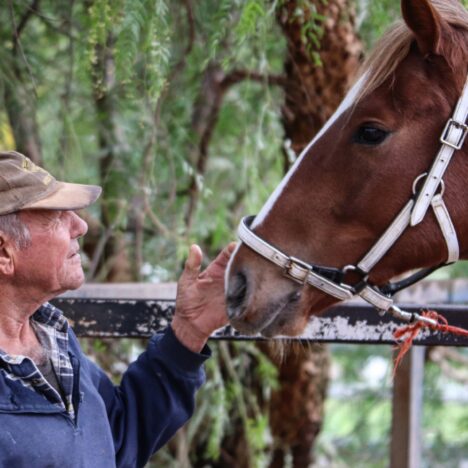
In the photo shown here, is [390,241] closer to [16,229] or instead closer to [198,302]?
[198,302]

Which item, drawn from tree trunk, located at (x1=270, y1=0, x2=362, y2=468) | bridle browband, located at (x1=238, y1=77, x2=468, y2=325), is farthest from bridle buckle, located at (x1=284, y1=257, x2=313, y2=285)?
tree trunk, located at (x1=270, y1=0, x2=362, y2=468)

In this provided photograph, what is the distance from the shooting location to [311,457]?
4.49 meters

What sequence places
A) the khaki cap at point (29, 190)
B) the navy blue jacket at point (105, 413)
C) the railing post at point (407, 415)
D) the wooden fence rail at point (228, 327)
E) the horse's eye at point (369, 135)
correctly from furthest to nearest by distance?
the railing post at point (407, 415), the wooden fence rail at point (228, 327), the horse's eye at point (369, 135), the khaki cap at point (29, 190), the navy blue jacket at point (105, 413)

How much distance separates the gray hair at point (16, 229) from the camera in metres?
1.90

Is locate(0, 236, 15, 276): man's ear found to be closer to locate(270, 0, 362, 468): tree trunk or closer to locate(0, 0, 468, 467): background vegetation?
locate(0, 0, 468, 467): background vegetation

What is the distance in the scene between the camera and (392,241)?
1989 millimetres

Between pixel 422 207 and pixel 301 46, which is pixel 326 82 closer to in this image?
pixel 301 46

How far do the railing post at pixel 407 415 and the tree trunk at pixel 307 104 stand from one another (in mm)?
389

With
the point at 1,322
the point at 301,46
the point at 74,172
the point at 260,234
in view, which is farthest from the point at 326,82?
the point at 1,322

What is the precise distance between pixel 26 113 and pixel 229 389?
1559mm

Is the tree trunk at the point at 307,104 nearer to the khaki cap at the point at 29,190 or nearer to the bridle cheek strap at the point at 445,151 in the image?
the bridle cheek strap at the point at 445,151

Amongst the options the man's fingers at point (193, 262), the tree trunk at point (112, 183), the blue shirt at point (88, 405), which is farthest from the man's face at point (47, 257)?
the tree trunk at point (112, 183)

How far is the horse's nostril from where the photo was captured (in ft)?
6.57

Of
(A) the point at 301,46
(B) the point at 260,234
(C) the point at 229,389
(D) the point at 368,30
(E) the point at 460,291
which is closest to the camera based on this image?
(B) the point at 260,234
